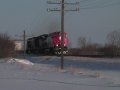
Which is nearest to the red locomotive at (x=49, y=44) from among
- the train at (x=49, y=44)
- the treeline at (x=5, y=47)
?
the train at (x=49, y=44)

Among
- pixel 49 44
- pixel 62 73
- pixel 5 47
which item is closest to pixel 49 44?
pixel 49 44

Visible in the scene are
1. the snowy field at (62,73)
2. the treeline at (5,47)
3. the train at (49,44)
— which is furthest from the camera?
the train at (49,44)

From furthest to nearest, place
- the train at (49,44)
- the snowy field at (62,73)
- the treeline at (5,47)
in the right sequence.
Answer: the train at (49,44), the treeline at (5,47), the snowy field at (62,73)

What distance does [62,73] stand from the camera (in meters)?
29.3

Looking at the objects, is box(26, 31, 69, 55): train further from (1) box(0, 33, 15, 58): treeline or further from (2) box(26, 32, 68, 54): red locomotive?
(1) box(0, 33, 15, 58): treeline

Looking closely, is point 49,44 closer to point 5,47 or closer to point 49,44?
point 49,44

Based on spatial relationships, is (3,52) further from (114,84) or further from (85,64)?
(114,84)

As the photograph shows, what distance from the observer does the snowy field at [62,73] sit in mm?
20973

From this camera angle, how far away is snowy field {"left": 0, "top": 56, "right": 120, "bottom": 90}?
21.0m

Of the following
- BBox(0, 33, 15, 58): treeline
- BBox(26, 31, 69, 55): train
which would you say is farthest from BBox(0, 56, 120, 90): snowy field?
BBox(26, 31, 69, 55): train

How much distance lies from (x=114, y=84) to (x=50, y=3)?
28.7 meters

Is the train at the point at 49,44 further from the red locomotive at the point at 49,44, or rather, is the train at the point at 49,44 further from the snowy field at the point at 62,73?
the snowy field at the point at 62,73

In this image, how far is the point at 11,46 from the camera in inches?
2315

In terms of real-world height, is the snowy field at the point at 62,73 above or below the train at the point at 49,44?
below
